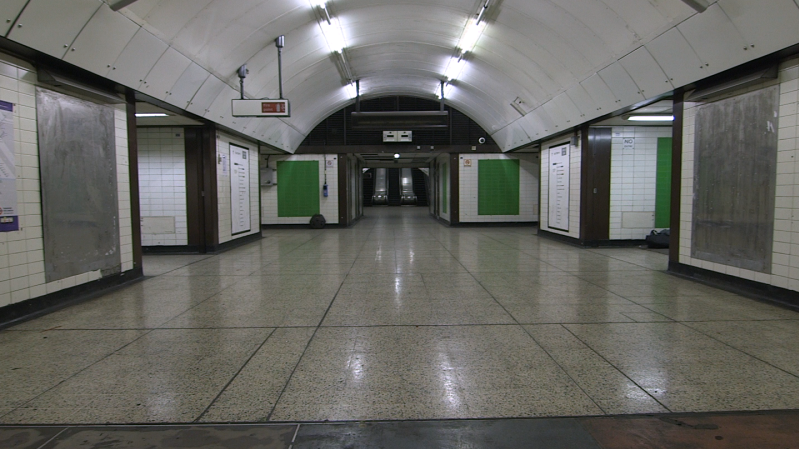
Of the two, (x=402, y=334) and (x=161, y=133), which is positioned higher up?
(x=161, y=133)

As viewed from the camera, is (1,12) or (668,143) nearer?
(1,12)

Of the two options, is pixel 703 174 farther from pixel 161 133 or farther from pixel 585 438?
pixel 161 133

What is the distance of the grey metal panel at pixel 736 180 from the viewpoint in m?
5.10

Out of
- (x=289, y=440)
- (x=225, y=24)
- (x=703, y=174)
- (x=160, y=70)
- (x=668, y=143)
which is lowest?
(x=289, y=440)

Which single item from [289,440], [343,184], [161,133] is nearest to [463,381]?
[289,440]

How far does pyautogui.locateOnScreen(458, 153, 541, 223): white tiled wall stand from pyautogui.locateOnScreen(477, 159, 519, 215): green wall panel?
0.14 meters

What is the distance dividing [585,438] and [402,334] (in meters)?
1.89

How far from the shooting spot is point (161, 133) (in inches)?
366

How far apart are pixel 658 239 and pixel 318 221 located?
10.7 m

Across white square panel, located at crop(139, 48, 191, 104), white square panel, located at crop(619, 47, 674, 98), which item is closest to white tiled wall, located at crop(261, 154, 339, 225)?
white square panel, located at crop(139, 48, 191, 104)

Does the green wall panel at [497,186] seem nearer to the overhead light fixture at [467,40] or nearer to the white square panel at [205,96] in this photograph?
the overhead light fixture at [467,40]

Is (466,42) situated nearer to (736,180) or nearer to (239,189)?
(736,180)

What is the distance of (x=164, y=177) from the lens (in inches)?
368

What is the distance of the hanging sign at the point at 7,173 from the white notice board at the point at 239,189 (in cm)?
596
